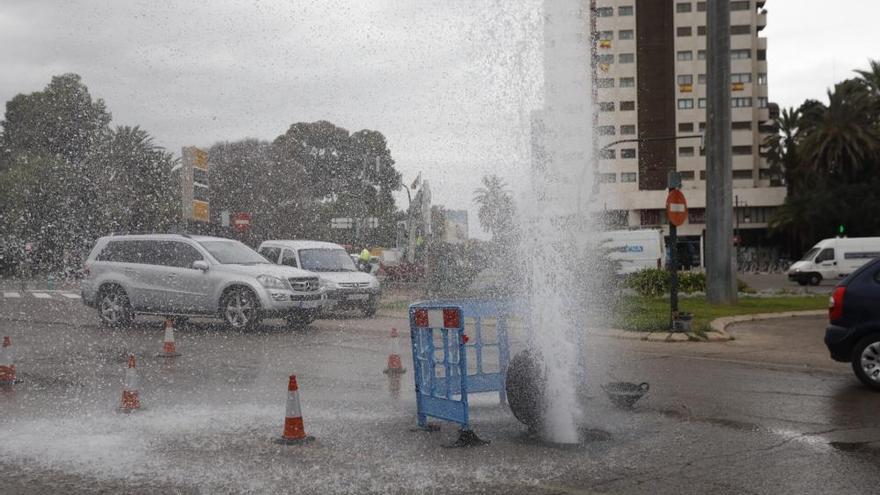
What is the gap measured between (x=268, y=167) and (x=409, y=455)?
50955mm

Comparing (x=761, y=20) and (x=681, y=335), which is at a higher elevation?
(x=761, y=20)

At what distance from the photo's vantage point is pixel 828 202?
192 feet

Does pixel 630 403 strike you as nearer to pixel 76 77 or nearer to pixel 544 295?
pixel 544 295

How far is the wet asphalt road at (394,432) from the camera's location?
5.70m

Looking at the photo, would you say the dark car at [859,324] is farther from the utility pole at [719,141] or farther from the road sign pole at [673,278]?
the utility pole at [719,141]

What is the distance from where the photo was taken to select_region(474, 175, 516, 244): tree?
27.0ft

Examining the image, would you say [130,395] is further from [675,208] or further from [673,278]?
[675,208]

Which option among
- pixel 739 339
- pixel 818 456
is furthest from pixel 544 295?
pixel 739 339

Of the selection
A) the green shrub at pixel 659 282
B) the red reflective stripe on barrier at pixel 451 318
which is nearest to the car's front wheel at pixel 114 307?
the red reflective stripe on barrier at pixel 451 318

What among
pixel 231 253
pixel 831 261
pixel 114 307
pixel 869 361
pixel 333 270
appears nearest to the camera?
pixel 869 361

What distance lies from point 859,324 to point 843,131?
174 ft

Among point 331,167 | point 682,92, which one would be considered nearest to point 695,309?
point 331,167

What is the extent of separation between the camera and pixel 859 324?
9578 millimetres

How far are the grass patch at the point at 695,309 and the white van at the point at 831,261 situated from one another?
1461 cm
